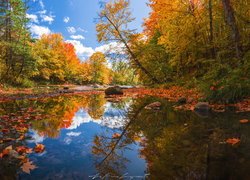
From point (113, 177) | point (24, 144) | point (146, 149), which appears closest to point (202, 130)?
point (146, 149)

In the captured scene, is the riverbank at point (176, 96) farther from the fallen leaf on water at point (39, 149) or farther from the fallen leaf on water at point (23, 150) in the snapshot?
the fallen leaf on water at point (23, 150)

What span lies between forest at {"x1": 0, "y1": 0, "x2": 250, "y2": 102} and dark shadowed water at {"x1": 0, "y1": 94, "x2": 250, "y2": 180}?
125 inches

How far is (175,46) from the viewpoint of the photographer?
1362 centimetres

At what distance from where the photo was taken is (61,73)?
46281 mm

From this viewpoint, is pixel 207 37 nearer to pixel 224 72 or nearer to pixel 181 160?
pixel 224 72

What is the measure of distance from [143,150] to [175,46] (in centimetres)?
1103

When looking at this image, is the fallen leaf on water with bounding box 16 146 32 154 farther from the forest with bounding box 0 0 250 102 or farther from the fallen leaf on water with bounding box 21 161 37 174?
the forest with bounding box 0 0 250 102

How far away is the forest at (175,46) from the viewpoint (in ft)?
26.4

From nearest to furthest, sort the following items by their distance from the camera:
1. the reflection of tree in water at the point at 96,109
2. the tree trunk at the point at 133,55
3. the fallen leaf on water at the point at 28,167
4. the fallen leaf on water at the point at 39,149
Result: the fallen leaf on water at the point at 28,167, the fallen leaf on water at the point at 39,149, the reflection of tree in water at the point at 96,109, the tree trunk at the point at 133,55

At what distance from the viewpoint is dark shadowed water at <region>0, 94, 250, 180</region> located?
264cm

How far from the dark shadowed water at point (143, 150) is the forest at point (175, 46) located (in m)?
3.18

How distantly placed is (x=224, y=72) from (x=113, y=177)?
693 cm

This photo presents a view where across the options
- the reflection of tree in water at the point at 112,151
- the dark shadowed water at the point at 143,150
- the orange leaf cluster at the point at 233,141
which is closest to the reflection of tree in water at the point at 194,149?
the dark shadowed water at the point at 143,150

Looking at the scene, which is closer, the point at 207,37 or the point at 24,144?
the point at 24,144
